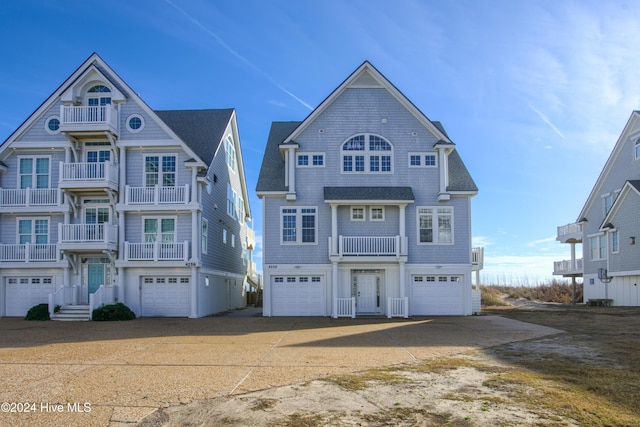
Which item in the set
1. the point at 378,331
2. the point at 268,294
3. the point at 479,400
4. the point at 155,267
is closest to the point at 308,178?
the point at 268,294

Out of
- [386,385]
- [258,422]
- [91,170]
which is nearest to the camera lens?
[258,422]

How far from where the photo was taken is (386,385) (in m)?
8.98

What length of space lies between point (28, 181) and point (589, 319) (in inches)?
1064

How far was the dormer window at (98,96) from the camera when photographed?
87.7ft

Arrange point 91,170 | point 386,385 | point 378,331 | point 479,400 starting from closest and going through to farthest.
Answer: point 479,400, point 386,385, point 378,331, point 91,170

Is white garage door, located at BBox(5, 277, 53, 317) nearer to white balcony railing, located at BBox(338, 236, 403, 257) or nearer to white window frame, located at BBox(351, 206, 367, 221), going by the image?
white balcony railing, located at BBox(338, 236, 403, 257)

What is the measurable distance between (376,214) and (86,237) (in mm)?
13675

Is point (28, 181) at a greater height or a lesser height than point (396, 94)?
lesser

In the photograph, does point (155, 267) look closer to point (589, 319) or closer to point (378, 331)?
point (378, 331)

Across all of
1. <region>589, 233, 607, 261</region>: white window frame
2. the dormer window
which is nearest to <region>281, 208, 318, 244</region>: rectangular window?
the dormer window

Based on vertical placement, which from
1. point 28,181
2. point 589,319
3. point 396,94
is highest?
point 396,94

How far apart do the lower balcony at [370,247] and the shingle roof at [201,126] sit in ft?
26.0

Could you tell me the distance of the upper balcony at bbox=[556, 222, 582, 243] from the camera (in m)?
38.9

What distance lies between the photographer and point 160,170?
26.6 meters
